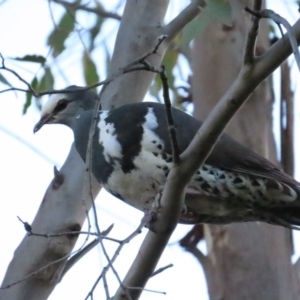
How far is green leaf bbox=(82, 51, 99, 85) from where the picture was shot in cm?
376

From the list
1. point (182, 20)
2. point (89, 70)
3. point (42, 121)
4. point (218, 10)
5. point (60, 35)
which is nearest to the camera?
point (218, 10)

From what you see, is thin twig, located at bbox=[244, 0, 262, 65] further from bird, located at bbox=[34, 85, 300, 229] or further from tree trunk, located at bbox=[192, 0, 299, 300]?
tree trunk, located at bbox=[192, 0, 299, 300]

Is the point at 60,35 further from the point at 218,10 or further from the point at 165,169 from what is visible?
the point at 218,10

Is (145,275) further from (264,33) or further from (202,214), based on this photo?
(264,33)

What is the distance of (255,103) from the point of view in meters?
3.89

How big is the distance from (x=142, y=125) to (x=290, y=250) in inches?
47.7

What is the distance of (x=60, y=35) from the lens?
362 cm

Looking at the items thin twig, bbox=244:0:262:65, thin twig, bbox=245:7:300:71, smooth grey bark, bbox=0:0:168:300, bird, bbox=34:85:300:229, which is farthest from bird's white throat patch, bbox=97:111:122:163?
thin twig, bbox=245:7:300:71

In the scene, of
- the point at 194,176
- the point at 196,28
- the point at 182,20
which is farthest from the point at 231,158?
the point at 182,20

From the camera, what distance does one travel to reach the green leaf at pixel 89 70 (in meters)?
3.76

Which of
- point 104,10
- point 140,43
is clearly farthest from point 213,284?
point 104,10

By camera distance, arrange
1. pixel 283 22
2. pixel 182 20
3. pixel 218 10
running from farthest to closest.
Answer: pixel 182 20, pixel 218 10, pixel 283 22

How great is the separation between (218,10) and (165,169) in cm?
76

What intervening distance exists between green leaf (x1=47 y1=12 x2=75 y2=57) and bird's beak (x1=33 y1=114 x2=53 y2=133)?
0.35m
